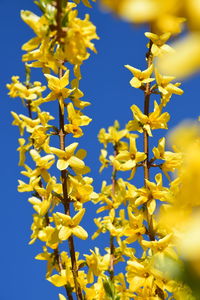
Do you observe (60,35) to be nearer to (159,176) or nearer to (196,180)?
(159,176)

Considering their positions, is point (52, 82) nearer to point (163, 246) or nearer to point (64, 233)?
point (64, 233)

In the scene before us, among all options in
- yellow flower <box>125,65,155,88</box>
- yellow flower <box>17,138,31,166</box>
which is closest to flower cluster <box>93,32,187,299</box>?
yellow flower <box>125,65,155,88</box>

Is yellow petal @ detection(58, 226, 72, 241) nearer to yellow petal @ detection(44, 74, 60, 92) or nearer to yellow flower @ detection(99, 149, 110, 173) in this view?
yellow petal @ detection(44, 74, 60, 92)

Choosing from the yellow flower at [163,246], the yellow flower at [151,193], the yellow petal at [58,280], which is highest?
the yellow flower at [151,193]

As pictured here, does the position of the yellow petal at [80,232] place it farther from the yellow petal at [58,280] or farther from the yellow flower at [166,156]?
the yellow flower at [166,156]

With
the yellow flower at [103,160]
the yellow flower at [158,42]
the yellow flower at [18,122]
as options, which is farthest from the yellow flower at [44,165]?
the yellow flower at [103,160]

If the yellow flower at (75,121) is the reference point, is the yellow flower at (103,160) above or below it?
below
